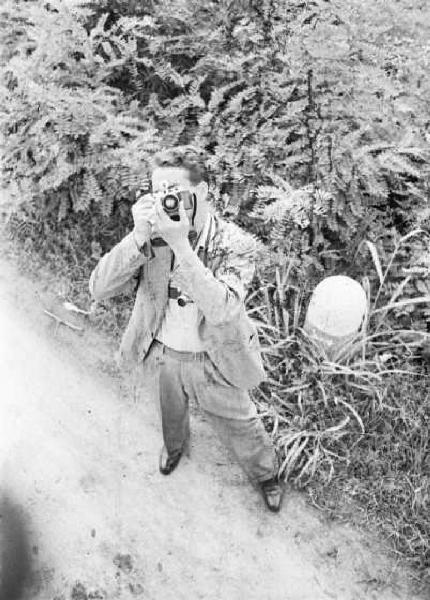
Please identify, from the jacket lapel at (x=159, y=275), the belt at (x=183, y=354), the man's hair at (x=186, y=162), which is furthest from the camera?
the belt at (x=183, y=354)

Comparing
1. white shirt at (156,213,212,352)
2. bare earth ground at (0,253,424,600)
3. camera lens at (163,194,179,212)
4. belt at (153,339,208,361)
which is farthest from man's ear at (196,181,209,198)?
bare earth ground at (0,253,424,600)

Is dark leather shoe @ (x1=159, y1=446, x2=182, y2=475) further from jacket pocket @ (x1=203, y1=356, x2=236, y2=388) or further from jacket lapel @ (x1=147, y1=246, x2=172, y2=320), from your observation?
jacket lapel @ (x1=147, y1=246, x2=172, y2=320)

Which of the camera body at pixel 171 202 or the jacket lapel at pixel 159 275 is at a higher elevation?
the camera body at pixel 171 202

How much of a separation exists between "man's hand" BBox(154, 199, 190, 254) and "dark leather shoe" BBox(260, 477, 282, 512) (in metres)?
1.59

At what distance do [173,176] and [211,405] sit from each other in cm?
109

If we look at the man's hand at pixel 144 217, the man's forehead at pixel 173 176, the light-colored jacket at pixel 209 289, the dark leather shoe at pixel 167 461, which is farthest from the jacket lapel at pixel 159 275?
the dark leather shoe at pixel 167 461

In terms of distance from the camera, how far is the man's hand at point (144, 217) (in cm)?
222

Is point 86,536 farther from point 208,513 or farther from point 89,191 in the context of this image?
point 89,191

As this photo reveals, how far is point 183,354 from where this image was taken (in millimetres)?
2715

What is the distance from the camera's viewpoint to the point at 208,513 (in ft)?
10.5

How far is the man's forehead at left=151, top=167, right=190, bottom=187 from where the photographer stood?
92.6 inches

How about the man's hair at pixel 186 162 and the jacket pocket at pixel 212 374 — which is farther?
the jacket pocket at pixel 212 374

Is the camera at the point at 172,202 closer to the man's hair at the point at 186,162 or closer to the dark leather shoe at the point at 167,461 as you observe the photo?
the man's hair at the point at 186,162

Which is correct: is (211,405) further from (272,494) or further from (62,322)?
(62,322)
